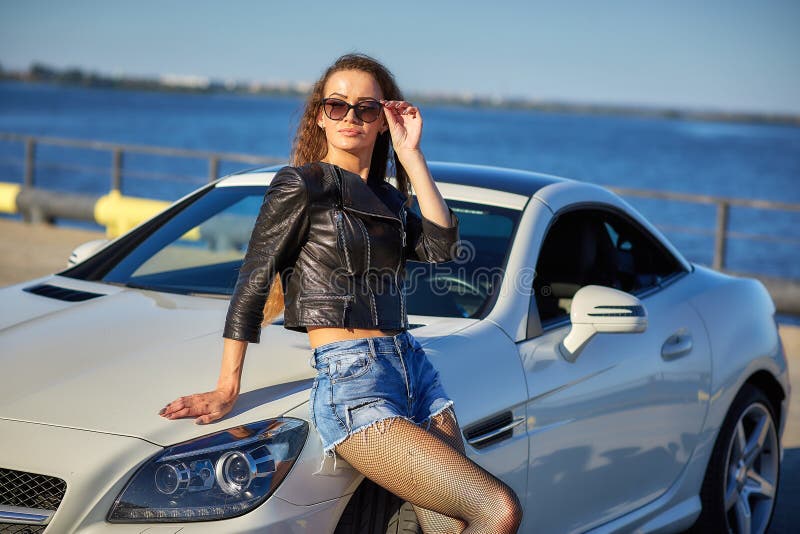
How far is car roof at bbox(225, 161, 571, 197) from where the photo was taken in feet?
14.1

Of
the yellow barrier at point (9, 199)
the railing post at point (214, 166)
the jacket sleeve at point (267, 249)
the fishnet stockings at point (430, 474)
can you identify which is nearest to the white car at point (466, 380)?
the fishnet stockings at point (430, 474)

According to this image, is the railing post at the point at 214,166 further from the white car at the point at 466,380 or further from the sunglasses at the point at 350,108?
the sunglasses at the point at 350,108

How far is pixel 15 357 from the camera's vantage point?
3.29 meters

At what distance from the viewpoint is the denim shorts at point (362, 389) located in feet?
9.02

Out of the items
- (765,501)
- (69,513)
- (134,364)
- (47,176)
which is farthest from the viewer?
(47,176)

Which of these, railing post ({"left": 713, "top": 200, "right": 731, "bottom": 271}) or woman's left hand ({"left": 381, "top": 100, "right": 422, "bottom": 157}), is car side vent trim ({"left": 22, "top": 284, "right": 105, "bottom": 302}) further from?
railing post ({"left": 713, "top": 200, "right": 731, "bottom": 271})

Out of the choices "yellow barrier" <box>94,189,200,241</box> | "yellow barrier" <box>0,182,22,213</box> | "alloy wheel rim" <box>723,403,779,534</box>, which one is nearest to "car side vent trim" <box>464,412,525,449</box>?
"alloy wheel rim" <box>723,403,779,534</box>

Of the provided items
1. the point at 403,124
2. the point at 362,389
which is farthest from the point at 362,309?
the point at 403,124

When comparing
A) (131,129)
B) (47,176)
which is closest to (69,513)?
(47,176)

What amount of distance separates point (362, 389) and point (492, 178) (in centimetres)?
182

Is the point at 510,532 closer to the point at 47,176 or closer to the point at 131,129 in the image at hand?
the point at 47,176

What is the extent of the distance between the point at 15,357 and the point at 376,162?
1209 millimetres

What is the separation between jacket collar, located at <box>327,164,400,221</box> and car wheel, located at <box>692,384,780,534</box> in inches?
86.0

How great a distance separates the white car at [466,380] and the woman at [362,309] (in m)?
0.15
